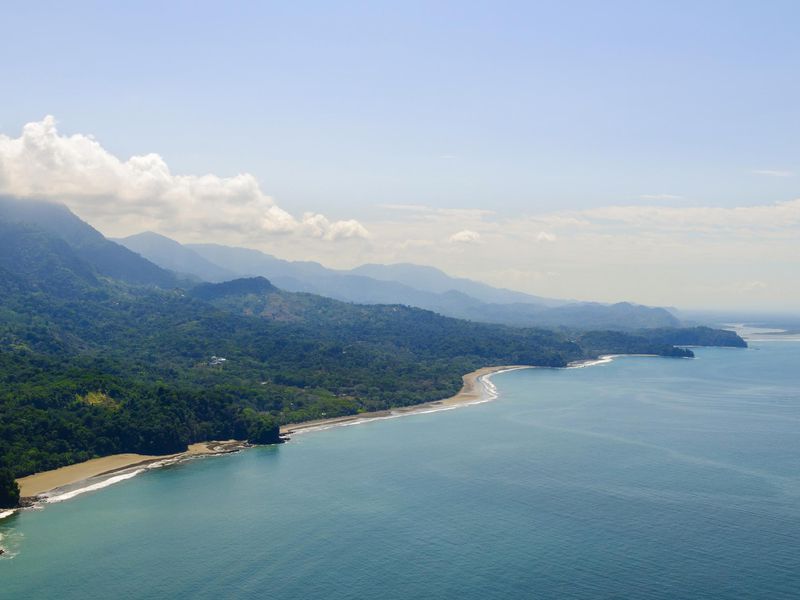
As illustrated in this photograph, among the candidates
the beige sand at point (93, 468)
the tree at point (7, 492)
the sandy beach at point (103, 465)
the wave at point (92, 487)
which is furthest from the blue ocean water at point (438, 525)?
A: the beige sand at point (93, 468)

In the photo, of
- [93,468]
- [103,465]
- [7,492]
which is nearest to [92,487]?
[93,468]

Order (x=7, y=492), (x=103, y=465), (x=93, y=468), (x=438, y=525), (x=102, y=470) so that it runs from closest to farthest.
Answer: (x=438, y=525), (x=7, y=492), (x=102, y=470), (x=93, y=468), (x=103, y=465)

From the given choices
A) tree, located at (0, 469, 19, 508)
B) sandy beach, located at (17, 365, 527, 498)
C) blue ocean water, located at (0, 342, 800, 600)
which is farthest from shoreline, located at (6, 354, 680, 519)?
blue ocean water, located at (0, 342, 800, 600)

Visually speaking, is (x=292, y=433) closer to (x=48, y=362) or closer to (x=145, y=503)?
(x=145, y=503)

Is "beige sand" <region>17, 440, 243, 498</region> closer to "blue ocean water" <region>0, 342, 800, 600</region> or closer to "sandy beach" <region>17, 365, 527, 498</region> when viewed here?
"sandy beach" <region>17, 365, 527, 498</region>

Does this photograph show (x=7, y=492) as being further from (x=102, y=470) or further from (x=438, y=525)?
(x=438, y=525)

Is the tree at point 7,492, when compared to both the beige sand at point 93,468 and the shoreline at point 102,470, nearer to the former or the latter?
the shoreline at point 102,470
